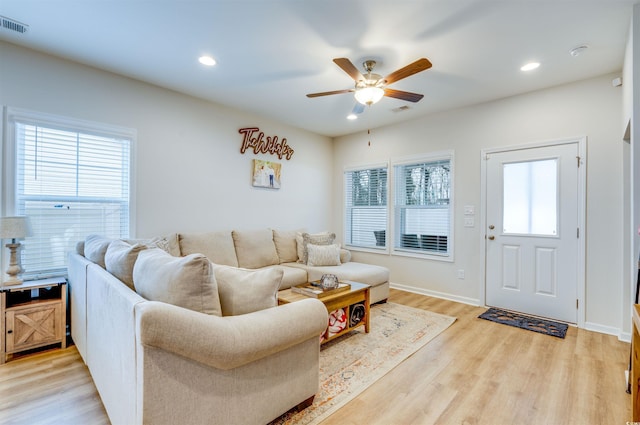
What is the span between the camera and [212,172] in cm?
399

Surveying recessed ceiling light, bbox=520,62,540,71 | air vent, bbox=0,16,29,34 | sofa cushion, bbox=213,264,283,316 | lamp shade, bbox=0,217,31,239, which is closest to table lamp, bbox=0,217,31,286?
lamp shade, bbox=0,217,31,239

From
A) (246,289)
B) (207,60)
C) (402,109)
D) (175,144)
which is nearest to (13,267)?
(175,144)

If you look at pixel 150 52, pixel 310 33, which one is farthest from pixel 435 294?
pixel 150 52

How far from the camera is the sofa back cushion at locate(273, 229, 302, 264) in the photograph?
4.35 meters

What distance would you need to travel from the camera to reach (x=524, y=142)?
354 cm

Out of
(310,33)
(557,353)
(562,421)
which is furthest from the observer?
(557,353)

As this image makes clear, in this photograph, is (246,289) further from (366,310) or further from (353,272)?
(353,272)

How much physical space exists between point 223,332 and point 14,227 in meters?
2.30

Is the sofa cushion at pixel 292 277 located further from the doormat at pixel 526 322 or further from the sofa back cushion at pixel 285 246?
the doormat at pixel 526 322

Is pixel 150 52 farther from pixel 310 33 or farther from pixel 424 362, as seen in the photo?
pixel 424 362

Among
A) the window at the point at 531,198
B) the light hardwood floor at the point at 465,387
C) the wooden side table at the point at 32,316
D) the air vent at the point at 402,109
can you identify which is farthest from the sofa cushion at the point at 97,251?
the window at the point at 531,198

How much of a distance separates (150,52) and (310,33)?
4.93ft

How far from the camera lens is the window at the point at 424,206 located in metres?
4.27

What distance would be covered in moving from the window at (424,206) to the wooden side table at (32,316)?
415 centimetres
